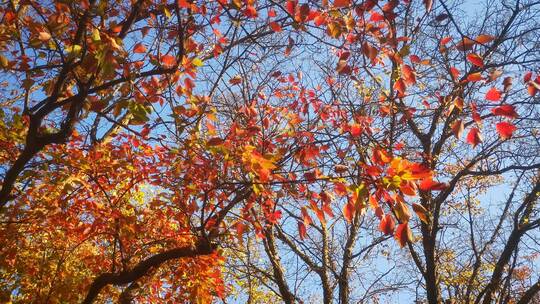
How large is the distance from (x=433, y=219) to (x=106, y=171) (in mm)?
5247

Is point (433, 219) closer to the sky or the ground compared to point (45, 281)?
closer to the sky

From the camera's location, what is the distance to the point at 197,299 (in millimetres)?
5680

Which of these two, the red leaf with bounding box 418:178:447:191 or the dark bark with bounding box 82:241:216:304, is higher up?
the dark bark with bounding box 82:241:216:304

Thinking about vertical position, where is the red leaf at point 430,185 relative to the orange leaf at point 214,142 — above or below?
below

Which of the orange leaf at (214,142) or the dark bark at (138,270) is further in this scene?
the dark bark at (138,270)

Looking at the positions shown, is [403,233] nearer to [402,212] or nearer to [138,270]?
[402,212]

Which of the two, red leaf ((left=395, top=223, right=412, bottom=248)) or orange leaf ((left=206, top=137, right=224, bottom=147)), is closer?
red leaf ((left=395, top=223, right=412, bottom=248))

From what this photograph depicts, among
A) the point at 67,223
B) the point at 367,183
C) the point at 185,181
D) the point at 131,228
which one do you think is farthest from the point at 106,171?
the point at 367,183

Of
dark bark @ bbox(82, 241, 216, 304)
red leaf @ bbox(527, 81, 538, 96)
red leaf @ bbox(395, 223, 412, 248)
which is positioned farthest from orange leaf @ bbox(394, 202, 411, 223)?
dark bark @ bbox(82, 241, 216, 304)

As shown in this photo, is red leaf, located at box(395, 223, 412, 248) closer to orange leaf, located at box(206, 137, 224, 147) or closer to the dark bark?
orange leaf, located at box(206, 137, 224, 147)

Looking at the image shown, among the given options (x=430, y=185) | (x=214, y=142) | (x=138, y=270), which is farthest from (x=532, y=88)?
(x=138, y=270)

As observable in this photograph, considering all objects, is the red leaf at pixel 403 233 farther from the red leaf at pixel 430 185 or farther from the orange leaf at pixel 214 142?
the orange leaf at pixel 214 142

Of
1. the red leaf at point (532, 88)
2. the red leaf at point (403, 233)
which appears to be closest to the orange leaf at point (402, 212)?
the red leaf at point (403, 233)

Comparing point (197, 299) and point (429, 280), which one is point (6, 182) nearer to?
point (197, 299)
